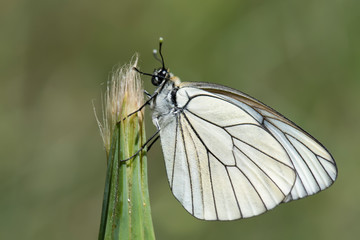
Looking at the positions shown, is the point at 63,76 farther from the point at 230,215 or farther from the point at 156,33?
the point at 230,215

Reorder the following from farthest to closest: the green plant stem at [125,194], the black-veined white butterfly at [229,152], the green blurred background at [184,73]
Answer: the green blurred background at [184,73] → the black-veined white butterfly at [229,152] → the green plant stem at [125,194]

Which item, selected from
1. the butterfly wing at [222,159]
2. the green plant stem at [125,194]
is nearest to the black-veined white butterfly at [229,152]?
the butterfly wing at [222,159]

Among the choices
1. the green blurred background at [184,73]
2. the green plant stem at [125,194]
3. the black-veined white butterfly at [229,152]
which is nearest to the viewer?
the green plant stem at [125,194]

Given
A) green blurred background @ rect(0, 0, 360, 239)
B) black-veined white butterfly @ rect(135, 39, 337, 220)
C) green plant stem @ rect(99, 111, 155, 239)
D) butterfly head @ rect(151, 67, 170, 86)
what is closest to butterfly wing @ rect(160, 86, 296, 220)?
black-veined white butterfly @ rect(135, 39, 337, 220)

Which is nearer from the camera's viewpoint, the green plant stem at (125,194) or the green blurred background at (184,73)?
the green plant stem at (125,194)

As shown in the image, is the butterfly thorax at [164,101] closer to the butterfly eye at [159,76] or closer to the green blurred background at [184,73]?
the butterfly eye at [159,76]

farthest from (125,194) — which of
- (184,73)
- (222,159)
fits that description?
(184,73)

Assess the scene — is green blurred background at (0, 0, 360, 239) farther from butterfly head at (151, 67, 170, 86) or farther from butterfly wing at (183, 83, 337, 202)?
butterfly head at (151, 67, 170, 86)
